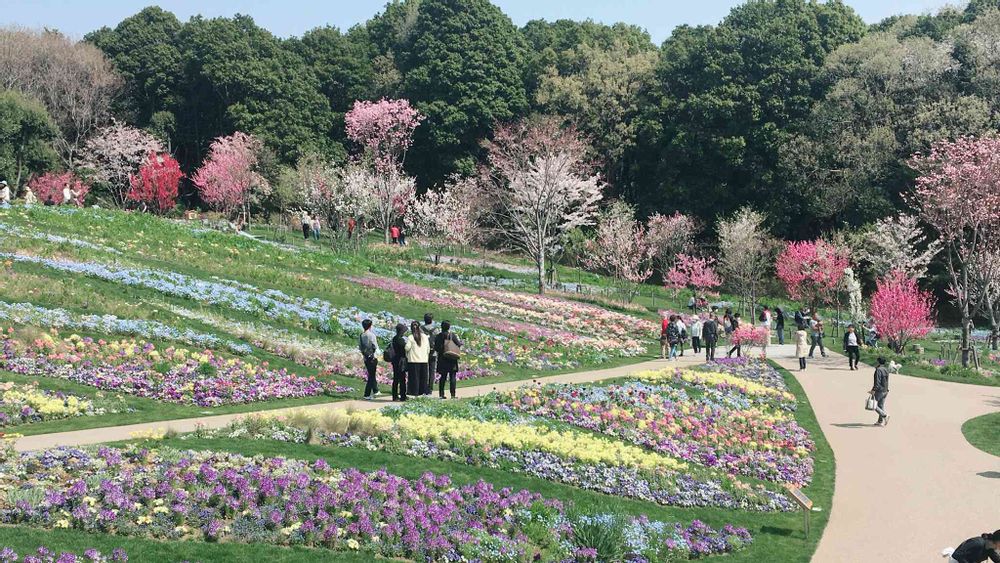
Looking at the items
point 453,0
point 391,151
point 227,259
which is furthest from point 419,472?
point 453,0

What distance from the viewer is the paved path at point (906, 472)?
15867 millimetres

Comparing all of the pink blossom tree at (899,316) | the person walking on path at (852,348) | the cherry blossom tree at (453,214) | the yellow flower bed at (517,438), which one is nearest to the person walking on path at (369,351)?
the yellow flower bed at (517,438)

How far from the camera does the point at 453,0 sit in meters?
89.2

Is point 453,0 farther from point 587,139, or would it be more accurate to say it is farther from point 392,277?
point 392,277

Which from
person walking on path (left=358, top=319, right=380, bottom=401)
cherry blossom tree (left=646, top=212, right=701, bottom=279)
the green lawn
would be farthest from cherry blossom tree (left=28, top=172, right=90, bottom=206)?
the green lawn

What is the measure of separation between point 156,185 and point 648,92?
4008cm

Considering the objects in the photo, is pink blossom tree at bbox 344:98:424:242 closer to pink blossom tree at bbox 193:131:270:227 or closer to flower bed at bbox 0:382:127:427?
pink blossom tree at bbox 193:131:270:227

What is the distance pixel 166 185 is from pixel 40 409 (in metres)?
55.0

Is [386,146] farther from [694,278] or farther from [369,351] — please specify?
[369,351]

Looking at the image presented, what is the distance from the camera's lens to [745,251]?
58438 mm

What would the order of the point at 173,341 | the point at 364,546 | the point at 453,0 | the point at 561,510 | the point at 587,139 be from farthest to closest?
the point at 453,0
the point at 587,139
the point at 173,341
the point at 561,510
the point at 364,546

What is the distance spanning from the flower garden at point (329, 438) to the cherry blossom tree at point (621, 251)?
67.2ft

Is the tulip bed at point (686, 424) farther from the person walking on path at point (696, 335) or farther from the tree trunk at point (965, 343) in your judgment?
the tree trunk at point (965, 343)

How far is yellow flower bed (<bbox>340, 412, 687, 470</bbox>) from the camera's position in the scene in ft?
60.8
